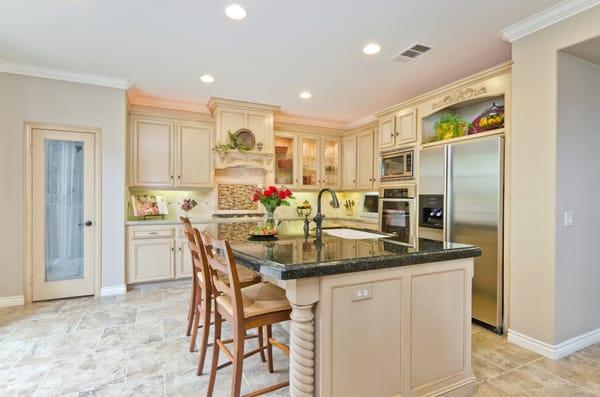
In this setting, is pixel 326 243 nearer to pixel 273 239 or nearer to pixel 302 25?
pixel 273 239

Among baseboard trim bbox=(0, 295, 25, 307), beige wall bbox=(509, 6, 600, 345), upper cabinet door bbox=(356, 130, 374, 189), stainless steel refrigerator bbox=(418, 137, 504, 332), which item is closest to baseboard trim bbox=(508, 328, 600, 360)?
beige wall bbox=(509, 6, 600, 345)

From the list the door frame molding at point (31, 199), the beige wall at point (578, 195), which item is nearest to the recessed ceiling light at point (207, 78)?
the door frame molding at point (31, 199)

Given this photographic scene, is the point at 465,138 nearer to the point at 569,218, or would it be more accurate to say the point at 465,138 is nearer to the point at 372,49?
the point at 569,218

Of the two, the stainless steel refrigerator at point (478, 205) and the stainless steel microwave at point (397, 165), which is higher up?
the stainless steel microwave at point (397, 165)

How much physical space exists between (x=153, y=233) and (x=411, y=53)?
12.5ft

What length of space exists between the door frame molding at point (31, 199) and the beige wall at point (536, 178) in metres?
4.48

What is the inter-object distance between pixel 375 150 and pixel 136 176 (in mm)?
3697

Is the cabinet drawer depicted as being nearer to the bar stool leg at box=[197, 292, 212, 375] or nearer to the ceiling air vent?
the bar stool leg at box=[197, 292, 212, 375]

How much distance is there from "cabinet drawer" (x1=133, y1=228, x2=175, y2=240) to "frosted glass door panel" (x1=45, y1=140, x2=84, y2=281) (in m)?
0.61

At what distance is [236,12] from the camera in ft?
7.78

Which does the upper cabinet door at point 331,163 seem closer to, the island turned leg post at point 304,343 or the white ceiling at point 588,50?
the white ceiling at point 588,50

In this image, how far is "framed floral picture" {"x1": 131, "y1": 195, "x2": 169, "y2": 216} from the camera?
4.39 m

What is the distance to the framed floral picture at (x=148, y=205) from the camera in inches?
173

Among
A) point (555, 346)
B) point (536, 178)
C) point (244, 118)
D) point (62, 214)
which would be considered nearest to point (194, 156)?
point (244, 118)
